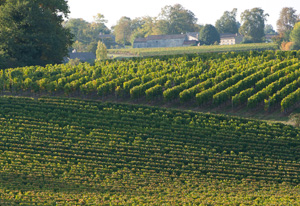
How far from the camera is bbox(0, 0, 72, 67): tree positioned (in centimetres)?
6800

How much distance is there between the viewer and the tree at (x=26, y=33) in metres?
68.0

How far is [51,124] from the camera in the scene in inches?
1644

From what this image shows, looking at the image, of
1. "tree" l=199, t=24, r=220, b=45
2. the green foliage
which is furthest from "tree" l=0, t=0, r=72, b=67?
"tree" l=199, t=24, r=220, b=45

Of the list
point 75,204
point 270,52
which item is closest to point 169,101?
point 75,204

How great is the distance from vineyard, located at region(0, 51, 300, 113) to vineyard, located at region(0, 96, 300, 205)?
5.07 metres

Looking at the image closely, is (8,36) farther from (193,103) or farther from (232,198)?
(232,198)

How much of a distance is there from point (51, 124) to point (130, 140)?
327 inches

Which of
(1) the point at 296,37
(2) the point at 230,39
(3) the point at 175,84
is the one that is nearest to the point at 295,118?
(3) the point at 175,84

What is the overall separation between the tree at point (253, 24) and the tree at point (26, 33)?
353ft

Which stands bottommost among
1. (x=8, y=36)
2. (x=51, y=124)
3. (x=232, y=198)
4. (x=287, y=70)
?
(x=232, y=198)

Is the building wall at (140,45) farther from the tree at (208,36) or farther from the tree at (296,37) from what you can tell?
the tree at (296,37)

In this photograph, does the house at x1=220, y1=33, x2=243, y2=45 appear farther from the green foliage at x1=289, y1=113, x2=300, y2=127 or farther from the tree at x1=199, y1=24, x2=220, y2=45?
the green foliage at x1=289, y1=113, x2=300, y2=127

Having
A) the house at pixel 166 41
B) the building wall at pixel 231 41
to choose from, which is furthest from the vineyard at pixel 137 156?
the building wall at pixel 231 41

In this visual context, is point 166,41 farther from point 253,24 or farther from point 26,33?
point 26,33
